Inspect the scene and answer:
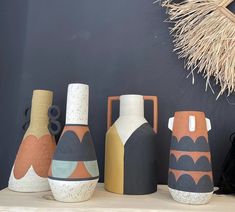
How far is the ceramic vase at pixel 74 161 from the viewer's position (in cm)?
53

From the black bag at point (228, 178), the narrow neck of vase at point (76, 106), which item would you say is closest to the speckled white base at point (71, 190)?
the narrow neck of vase at point (76, 106)

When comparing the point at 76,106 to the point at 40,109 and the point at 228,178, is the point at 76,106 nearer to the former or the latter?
the point at 40,109

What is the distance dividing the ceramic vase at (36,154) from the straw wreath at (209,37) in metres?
0.36

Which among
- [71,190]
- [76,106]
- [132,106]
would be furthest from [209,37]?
[71,190]

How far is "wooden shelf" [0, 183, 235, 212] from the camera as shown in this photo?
0.50 metres

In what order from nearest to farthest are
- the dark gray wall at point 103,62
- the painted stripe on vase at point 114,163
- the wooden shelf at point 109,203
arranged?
the wooden shelf at point 109,203
the painted stripe on vase at point 114,163
the dark gray wall at point 103,62

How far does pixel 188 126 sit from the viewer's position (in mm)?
554

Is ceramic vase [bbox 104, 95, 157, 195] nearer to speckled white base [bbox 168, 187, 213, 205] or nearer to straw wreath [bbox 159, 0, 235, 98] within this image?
speckled white base [bbox 168, 187, 213, 205]

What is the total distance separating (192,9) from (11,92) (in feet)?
1.65

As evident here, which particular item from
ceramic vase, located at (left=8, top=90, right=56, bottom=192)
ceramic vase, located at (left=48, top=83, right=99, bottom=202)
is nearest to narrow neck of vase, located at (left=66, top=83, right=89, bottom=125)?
ceramic vase, located at (left=48, top=83, right=99, bottom=202)

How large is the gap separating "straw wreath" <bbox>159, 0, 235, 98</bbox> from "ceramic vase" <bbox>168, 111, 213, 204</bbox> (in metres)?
0.19

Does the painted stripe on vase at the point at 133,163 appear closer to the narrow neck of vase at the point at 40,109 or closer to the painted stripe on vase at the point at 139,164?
the painted stripe on vase at the point at 139,164

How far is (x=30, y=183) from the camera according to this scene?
609 mm

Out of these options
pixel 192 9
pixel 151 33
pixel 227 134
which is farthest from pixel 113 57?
pixel 227 134
